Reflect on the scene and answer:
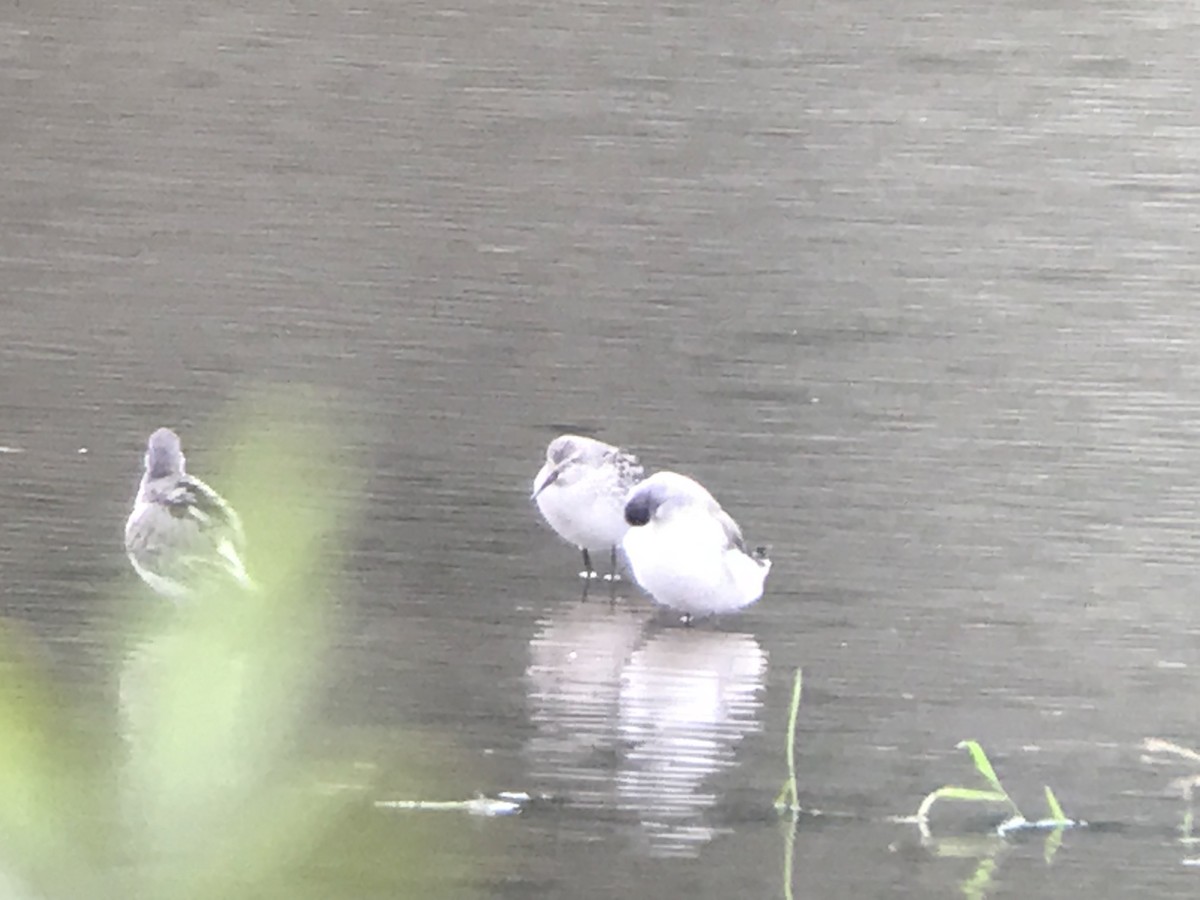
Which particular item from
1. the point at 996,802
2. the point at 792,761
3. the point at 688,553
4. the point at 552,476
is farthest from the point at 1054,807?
the point at 552,476

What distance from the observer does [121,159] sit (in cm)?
109

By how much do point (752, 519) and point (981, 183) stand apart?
0.30m

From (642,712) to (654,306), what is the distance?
31 centimetres

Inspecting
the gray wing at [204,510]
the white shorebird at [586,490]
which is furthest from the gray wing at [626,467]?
the gray wing at [204,510]

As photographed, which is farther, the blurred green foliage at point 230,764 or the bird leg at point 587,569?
the bird leg at point 587,569

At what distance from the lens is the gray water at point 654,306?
0.99 m

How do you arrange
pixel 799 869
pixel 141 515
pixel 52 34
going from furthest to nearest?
1. pixel 52 34
2. pixel 141 515
3. pixel 799 869

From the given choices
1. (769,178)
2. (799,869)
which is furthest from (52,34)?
(799,869)

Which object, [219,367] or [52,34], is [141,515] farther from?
[52,34]

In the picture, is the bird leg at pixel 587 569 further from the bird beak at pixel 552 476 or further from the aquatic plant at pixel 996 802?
the aquatic plant at pixel 996 802

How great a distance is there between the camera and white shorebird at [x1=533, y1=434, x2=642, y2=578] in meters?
1.00

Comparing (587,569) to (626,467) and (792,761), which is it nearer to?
(626,467)

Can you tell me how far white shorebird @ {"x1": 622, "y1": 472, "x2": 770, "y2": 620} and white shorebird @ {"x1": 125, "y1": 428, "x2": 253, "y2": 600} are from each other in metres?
A: 0.27

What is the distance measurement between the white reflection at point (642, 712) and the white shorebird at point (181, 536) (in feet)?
0.72
